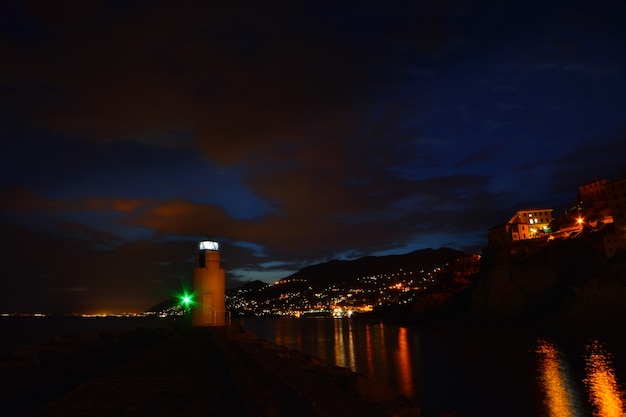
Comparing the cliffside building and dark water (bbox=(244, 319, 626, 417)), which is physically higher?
the cliffside building

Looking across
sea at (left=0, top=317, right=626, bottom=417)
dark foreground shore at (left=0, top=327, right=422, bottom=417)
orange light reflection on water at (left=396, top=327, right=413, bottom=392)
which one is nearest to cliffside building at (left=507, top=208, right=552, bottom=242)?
sea at (left=0, top=317, right=626, bottom=417)

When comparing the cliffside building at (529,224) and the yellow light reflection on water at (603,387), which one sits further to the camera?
the cliffside building at (529,224)

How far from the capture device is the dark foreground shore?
8641mm

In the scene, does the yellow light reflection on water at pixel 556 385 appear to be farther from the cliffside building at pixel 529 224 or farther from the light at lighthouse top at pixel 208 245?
the cliffside building at pixel 529 224

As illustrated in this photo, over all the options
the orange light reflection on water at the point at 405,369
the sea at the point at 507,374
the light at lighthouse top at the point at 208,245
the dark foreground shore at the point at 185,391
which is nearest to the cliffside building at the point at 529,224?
the sea at the point at 507,374

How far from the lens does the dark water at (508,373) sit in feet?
68.6

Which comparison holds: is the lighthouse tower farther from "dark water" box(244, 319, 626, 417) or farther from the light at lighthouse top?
"dark water" box(244, 319, 626, 417)

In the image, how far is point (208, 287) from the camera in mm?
33219

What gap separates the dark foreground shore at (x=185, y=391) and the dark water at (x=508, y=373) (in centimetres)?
560

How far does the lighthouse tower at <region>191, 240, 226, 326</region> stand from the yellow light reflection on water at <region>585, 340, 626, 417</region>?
25.5 meters

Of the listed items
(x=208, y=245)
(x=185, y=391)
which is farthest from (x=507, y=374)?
(x=185, y=391)

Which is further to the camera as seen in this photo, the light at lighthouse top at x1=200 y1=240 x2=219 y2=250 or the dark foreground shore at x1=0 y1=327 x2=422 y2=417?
the light at lighthouse top at x1=200 y1=240 x2=219 y2=250

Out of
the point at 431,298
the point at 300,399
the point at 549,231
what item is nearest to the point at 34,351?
the point at 300,399

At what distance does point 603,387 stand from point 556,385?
7.75 ft
